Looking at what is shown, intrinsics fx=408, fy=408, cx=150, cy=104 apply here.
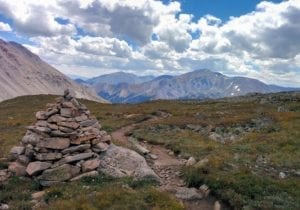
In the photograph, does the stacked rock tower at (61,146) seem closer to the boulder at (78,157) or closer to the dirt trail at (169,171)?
the boulder at (78,157)

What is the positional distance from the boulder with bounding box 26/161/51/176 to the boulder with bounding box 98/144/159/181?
3.05 m

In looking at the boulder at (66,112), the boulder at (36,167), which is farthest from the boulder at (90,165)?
the boulder at (66,112)

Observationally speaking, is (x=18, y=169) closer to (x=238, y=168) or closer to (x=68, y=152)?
(x=68, y=152)

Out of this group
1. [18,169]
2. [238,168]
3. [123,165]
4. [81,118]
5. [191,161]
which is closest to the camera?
[18,169]

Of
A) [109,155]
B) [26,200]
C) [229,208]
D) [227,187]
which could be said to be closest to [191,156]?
[109,155]

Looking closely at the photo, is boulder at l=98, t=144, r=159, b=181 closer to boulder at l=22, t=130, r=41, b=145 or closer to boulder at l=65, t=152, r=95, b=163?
boulder at l=65, t=152, r=95, b=163

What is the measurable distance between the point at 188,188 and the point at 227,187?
2.05m

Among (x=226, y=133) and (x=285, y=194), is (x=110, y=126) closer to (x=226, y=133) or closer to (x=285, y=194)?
(x=226, y=133)

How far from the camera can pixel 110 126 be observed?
157 feet

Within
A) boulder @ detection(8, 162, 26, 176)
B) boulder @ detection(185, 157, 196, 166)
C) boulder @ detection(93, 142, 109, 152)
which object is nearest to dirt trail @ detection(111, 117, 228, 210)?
boulder @ detection(185, 157, 196, 166)

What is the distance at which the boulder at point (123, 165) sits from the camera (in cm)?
2330

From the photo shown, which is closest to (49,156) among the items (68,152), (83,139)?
(68,152)

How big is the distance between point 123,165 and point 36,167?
500 centimetres

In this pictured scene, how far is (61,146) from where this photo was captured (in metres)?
23.8
